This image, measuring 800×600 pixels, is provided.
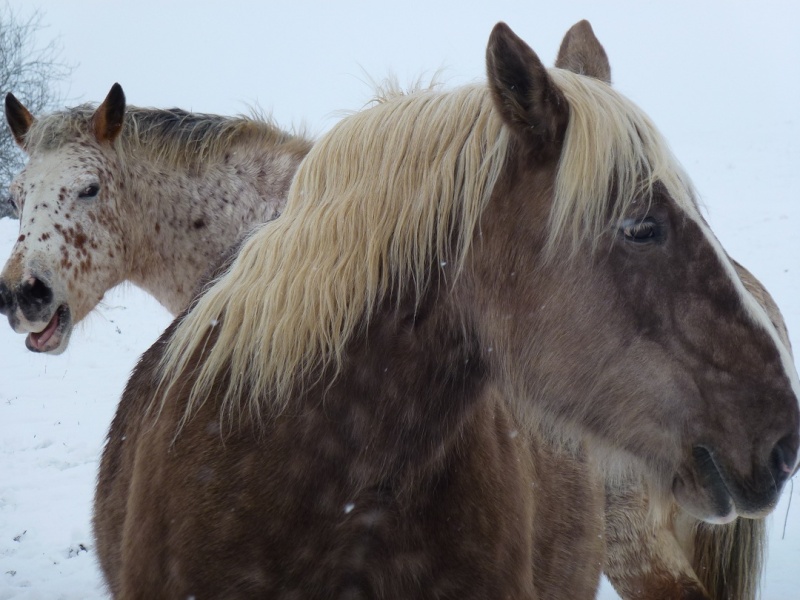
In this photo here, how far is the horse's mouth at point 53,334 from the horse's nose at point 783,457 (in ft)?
14.1

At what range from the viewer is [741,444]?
188 centimetres

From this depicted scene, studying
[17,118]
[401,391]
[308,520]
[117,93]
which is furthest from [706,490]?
[17,118]

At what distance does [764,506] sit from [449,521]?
2.62ft

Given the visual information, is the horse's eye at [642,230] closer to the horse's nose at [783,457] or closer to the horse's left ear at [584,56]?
the horse's nose at [783,457]

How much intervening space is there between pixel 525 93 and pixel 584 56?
2.49ft

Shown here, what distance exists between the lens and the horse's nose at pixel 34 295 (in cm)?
467

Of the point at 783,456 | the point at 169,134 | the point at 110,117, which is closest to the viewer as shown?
the point at 783,456

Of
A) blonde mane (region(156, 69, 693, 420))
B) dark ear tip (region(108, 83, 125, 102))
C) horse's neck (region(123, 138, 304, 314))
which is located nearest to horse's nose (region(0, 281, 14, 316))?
horse's neck (region(123, 138, 304, 314))

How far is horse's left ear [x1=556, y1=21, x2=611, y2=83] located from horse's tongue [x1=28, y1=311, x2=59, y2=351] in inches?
144

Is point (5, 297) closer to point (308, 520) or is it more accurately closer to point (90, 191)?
point (90, 191)

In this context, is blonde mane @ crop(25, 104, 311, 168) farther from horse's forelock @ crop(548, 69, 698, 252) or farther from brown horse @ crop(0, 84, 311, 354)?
horse's forelock @ crop(548, 69, 698, 252)

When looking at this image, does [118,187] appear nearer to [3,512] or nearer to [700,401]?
[3,512]

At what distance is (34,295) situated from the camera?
4.71m

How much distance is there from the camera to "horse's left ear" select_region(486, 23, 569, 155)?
188cm
